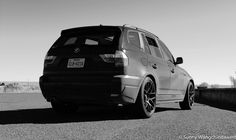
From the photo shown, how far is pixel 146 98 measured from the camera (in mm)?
6727

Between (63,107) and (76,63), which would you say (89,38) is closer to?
(76,63)

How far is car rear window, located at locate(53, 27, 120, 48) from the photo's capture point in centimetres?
632

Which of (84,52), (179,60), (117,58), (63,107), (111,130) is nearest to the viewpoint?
(111,130)

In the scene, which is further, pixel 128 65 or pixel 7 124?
pixel 128 65

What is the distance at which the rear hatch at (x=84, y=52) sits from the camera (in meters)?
6.10

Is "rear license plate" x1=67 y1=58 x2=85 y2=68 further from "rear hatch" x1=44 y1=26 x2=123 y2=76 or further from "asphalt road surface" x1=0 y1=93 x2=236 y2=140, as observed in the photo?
"asphalt road surface" x1=0 y1=93 x2=236 y2=140

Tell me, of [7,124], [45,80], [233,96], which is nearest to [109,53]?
[45,80]

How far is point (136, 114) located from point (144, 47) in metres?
1.43

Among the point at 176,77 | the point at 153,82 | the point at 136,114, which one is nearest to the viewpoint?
the point at 136,114

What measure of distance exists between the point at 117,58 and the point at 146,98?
1.17 metres

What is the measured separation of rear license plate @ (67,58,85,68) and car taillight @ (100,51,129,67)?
41 centimetres

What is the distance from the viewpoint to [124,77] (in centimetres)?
600

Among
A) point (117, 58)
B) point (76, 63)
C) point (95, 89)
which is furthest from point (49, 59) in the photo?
point (117, 58)

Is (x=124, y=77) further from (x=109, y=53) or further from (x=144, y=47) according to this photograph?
(x=144, y=47)
